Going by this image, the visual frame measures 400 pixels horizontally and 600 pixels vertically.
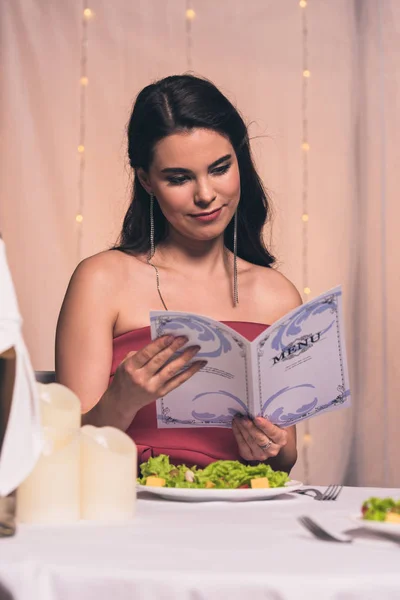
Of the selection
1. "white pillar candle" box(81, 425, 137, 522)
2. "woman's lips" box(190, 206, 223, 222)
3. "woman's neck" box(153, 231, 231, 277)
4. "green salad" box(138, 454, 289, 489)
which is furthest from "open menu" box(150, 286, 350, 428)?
"woman's neck" box(153, 231, 231, 277)

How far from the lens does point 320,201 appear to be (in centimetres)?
352

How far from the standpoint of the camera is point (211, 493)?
1.13 m

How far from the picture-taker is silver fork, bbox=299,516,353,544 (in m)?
0.83

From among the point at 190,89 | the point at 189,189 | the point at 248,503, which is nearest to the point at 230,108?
the point at 190,89

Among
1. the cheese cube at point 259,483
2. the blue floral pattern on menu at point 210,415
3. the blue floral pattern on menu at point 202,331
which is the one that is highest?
the blue floral pattern on menu at point 202,331

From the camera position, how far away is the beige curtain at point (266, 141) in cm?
341

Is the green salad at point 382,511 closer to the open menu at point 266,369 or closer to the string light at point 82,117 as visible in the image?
the open menu at point 266,369

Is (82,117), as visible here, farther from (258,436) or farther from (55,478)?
(55,478)

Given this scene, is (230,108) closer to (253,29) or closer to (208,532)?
(208,532)

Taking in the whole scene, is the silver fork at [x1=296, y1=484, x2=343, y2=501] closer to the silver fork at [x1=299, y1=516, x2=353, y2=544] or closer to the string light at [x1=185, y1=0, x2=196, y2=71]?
the silver fork at [x1=299, y1=516, x2=353, y2=544]

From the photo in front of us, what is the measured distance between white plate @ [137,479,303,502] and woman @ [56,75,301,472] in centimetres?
42

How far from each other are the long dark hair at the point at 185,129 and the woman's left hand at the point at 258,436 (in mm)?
741

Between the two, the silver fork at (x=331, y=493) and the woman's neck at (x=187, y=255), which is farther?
the woman's neck at (x=187, y=255)

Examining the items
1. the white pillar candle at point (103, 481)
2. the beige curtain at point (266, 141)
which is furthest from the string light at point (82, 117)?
the white pillar candle at point (103, 481)
